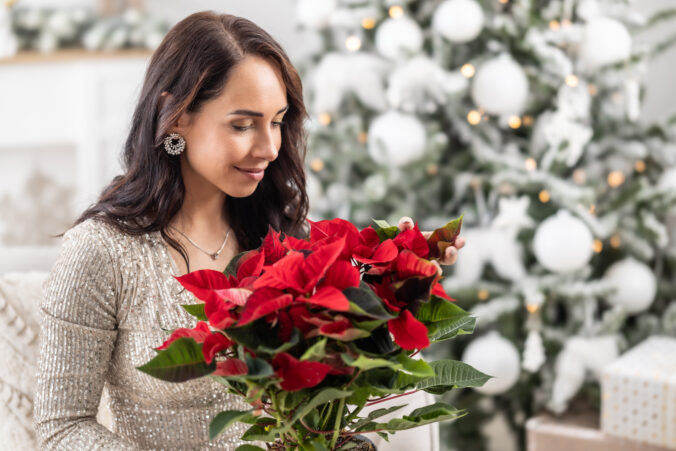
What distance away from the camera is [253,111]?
1009 millimetres

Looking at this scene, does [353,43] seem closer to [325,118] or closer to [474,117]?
[325,118]

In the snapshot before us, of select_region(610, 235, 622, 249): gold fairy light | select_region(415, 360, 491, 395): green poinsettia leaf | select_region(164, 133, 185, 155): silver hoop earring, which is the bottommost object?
select_region(610, 235, 622, 249): gold fairy light

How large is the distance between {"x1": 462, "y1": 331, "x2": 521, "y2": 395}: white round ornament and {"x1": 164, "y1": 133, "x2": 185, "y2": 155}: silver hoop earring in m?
1.22

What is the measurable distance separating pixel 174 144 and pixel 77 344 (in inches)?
13.5

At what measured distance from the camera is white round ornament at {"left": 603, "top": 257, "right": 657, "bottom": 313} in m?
2.06

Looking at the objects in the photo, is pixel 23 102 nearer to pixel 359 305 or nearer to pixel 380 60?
pixel 380 60

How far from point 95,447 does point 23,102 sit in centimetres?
342

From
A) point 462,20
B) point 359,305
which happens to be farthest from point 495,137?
point 359,305

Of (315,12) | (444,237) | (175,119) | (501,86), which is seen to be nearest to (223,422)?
(444,237)

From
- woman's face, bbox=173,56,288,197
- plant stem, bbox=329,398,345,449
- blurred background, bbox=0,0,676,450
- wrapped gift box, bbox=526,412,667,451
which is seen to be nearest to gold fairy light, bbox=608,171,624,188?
blurred background, bbox=0,0,676,450

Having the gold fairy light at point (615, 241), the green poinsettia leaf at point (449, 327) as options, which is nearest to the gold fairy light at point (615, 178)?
the gold fairy light at point (615, 241)

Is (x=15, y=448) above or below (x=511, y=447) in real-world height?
above

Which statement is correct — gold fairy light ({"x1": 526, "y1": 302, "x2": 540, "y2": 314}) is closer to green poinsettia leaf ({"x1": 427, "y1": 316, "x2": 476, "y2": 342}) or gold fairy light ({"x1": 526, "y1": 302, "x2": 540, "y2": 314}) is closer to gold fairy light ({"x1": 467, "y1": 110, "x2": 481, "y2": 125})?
gold fairy light ({"x1": 467, "y1": 110, "x2": 481, "y2": 125})

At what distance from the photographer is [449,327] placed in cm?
71
